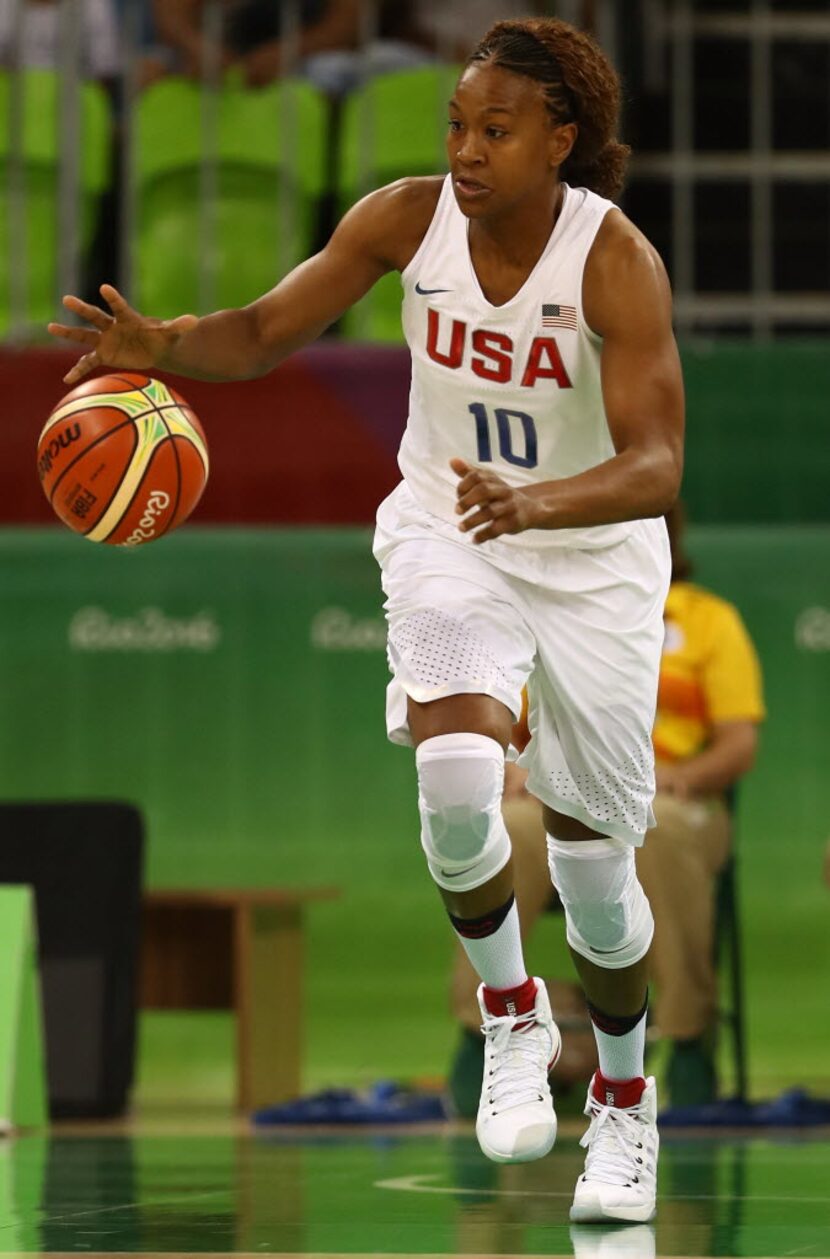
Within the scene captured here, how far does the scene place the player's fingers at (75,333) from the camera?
421 centimetres

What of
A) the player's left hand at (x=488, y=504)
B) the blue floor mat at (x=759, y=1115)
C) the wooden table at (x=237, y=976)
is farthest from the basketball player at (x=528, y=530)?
the wooden table at (x=237, y=976)

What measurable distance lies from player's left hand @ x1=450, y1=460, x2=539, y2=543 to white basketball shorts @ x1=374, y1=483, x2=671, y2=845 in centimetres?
49

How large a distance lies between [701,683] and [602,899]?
2910mm

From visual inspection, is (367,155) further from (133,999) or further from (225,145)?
(133,999)

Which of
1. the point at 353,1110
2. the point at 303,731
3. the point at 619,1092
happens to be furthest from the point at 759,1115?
the point at 619,1092

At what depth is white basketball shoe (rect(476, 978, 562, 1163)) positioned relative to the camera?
4.15 meters

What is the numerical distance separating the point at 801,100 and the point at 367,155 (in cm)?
173

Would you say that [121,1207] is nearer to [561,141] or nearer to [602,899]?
[602,899]

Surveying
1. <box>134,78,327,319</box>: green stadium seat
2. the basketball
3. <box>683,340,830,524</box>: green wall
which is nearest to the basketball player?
the basketball

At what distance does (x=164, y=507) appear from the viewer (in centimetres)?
458

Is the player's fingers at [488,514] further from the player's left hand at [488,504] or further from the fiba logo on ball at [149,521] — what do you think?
the fiba logo on ball at [149,521]

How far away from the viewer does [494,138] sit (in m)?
4.16

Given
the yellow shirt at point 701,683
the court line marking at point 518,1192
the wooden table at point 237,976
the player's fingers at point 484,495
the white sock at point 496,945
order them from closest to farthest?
1. the player's fingers at point 484,495
2. the white sock at point 496,945
3. the court line marking at point 518,1192
4. the yellow shirt at point 701,683
5. the wooden table at point 237,976

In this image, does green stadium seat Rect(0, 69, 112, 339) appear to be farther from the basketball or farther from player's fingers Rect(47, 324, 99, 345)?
player's fingers Rect(47, 324, 99, 345)
